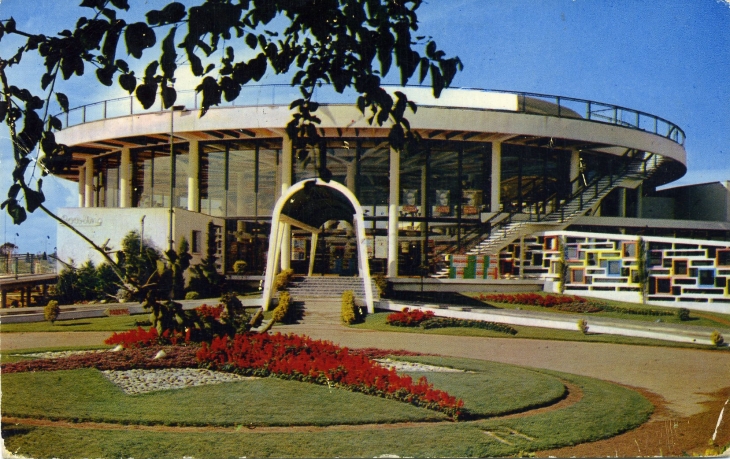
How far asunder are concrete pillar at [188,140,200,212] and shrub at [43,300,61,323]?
11.3m

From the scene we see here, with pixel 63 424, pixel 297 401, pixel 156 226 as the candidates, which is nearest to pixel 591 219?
pixel 156 226

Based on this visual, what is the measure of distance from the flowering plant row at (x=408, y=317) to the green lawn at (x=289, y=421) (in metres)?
5.49

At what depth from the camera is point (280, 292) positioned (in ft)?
39.7

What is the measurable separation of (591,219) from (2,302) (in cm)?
2102

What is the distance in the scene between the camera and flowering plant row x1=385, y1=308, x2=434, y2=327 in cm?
1334

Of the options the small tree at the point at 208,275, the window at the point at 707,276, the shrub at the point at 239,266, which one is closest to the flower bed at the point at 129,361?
the small tree at the point at 208,275

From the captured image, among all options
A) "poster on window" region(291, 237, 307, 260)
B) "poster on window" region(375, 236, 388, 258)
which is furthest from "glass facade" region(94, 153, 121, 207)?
"poster on window" region(375, 236, 388, 258)

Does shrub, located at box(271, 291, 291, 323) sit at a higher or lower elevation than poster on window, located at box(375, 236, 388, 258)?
lower

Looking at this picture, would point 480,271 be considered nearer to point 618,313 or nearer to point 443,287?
point 443,287

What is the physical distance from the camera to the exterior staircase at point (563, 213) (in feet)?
67.1

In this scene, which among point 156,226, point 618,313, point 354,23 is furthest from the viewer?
point 618,313

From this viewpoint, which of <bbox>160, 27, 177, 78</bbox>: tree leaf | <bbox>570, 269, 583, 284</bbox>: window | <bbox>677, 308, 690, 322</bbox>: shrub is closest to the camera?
<bbox>160, 27, 177, 78</bbox>: tree leaf

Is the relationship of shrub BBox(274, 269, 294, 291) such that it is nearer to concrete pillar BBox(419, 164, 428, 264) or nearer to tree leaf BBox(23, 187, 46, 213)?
concrete pillar BBox(419, 164, 428, 264)

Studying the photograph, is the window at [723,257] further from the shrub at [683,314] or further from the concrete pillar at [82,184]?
the concrete pillar at [82,184]
